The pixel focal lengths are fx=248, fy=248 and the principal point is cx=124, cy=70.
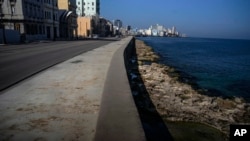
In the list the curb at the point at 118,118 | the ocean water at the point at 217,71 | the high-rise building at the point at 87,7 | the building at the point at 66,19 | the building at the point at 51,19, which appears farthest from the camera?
the high-rise building at the point at 87,7

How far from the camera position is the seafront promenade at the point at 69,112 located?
441 centimetres

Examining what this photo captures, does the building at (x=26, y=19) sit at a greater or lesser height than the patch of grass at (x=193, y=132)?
greater

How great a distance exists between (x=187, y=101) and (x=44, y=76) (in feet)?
19.8

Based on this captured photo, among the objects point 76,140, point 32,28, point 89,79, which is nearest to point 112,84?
point 89,79

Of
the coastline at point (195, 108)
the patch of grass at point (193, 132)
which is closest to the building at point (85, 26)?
the coastline at point (195, 108)

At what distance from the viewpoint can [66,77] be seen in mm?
10078

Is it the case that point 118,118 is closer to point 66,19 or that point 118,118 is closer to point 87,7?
point 66,19

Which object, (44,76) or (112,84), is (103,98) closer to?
(112,84)

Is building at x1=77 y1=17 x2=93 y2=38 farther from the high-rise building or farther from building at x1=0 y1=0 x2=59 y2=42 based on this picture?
building at x1=0 y1=0 x2=59 y2=42

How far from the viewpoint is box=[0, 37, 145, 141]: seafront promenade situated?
14.5ft

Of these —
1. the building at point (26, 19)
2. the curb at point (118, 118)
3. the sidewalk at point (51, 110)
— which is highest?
the building at point (26, 19)

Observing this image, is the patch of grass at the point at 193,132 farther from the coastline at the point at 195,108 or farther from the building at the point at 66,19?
the building at the point at 66,19

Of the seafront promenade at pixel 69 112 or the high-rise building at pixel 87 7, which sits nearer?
the seafront promenade at pixel 69 112

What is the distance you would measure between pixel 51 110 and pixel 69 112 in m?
0.46
